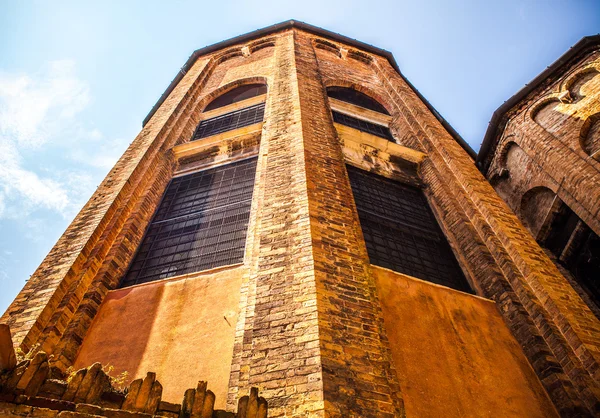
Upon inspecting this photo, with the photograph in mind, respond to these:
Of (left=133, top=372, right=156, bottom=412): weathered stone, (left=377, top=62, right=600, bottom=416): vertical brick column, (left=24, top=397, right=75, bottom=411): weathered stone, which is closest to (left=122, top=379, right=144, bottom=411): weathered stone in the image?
(left=133, top=372, right=156, bottom=412): weathered stone

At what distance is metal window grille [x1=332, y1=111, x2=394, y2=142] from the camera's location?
10.8 meters

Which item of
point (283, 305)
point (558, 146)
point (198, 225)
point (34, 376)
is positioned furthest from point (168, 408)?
point (558, 146)

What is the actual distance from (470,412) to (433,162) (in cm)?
586

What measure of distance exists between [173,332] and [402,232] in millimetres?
4229

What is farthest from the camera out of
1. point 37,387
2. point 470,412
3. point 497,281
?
point 497,281

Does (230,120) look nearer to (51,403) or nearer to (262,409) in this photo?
(262,409)

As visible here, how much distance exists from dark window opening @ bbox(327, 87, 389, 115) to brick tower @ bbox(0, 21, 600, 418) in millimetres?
3557

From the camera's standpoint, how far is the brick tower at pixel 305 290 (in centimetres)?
356

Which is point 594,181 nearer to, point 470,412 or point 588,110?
point 588,110

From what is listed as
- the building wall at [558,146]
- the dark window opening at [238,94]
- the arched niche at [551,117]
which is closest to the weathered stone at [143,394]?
the building wall at [558,146]

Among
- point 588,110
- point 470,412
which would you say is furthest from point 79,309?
point 588,110

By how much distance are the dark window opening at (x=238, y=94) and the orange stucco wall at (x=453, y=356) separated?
8.37 metres

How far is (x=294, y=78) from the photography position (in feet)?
32.1

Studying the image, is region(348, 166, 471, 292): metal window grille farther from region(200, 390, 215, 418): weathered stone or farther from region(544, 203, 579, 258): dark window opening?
region(200, 390, 215, 418): weathered stone
